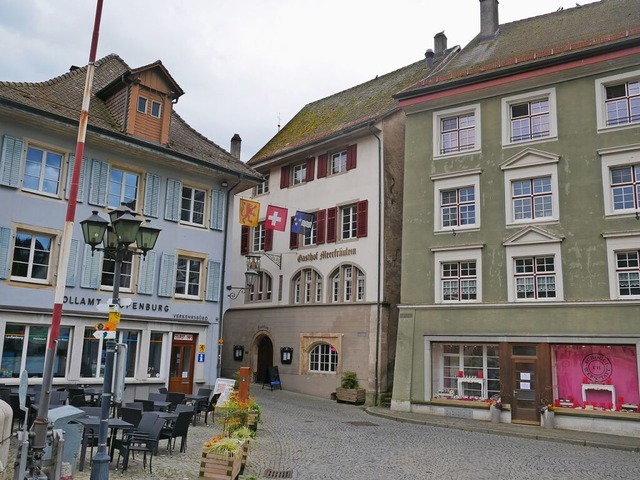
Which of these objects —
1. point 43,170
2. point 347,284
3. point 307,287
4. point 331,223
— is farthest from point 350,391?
point 43,170

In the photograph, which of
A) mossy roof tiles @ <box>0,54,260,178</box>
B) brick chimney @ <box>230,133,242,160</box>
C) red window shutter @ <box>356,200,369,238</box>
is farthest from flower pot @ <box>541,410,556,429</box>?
brick chimney @ <box>230,133,242,160</box>

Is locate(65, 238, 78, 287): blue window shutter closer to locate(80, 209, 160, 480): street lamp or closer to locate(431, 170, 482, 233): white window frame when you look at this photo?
locate(80, 209, 160, 480): street lamp

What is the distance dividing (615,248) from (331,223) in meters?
12.8

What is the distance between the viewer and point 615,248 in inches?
805

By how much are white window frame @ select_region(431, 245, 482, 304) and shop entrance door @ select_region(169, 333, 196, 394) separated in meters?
9.43

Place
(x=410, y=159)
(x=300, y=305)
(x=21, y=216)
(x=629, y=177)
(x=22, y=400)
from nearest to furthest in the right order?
1. (x=22, y=400)
2. (x=21, y=216)
3. (x=629, y=177)
4. (x=410, y=159)
5. (x=300, y=305)

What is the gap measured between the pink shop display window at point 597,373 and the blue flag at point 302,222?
1175cm

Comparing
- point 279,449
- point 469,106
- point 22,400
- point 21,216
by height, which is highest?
point 469,106

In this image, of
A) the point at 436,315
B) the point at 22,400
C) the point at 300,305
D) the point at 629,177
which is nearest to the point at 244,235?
the point at 300,305

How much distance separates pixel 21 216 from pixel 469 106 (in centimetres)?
1648

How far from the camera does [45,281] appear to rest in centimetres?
1931

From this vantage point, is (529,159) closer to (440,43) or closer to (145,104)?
(440,43)

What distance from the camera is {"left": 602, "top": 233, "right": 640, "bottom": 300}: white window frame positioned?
66.0ft

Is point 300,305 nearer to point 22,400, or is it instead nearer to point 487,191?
point 487,191
